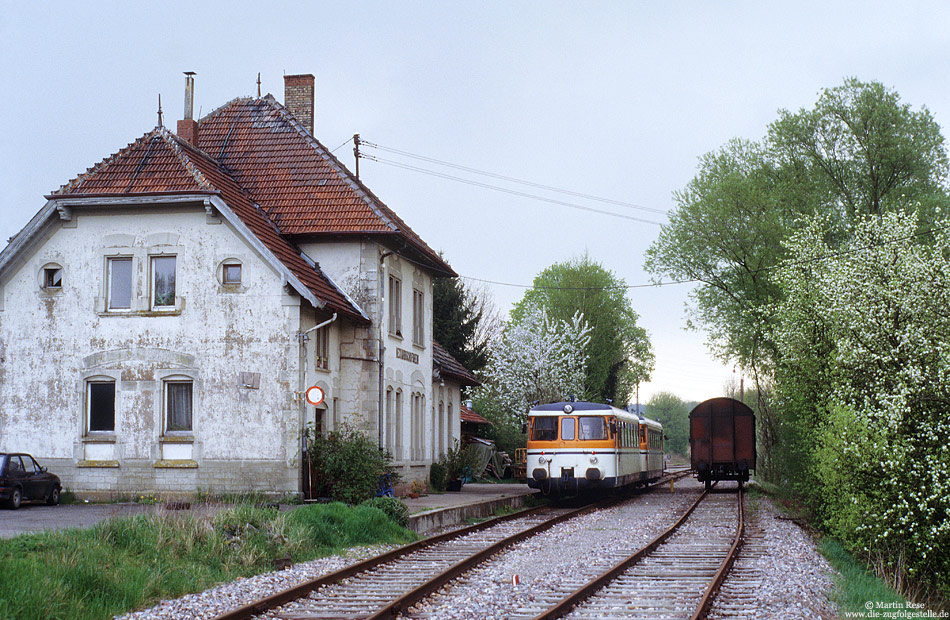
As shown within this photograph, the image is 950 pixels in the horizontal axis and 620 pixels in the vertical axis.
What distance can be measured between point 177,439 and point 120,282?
400 centimetres

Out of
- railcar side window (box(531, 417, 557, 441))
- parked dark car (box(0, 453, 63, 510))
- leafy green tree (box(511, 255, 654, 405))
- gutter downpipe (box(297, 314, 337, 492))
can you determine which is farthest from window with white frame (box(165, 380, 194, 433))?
leafy green tree (box(511, 255, 654, 405))

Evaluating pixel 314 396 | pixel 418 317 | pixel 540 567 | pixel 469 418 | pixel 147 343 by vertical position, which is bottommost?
pixel 540 567

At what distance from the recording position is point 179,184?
2305cm

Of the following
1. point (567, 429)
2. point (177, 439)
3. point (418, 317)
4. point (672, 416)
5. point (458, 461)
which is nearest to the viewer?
point (177, 439)

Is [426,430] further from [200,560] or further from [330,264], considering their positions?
[200,560]

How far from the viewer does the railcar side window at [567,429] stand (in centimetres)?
2673

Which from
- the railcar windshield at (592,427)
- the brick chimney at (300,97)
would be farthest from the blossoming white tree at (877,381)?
the brick chimney at (300,97)

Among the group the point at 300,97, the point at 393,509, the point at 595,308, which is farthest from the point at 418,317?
the point at 595,308

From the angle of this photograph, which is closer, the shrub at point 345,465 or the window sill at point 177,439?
the shrub at point 345,465

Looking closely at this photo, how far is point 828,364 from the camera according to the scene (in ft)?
71.6

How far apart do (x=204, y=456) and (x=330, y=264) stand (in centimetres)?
604

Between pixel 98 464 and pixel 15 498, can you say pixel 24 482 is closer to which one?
pixel 15 498

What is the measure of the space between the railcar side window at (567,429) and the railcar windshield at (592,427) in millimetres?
244

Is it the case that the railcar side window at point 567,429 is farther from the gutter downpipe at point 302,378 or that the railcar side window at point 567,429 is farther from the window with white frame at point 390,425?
the gutter downpipe at point 302,378
